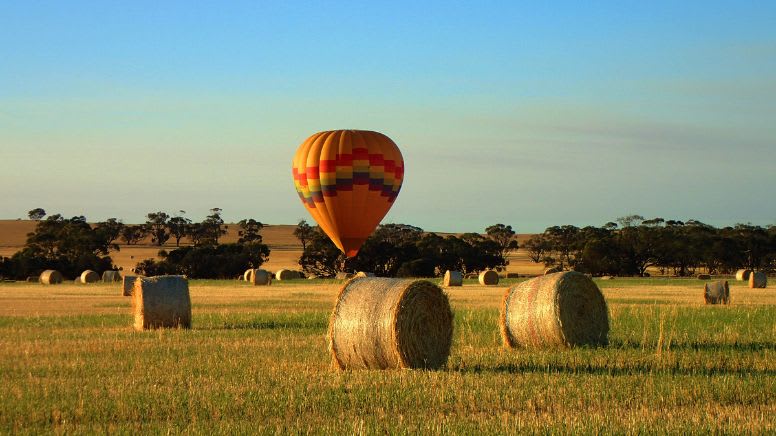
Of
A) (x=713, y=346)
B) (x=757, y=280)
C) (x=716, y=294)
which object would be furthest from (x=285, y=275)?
(x=713, y=346)

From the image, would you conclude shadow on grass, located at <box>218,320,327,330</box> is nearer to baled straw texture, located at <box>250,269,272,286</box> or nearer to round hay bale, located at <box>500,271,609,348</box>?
round hay bale, located at <box>500,271,609,348</box>

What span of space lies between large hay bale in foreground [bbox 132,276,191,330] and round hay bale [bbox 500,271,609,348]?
7.15m

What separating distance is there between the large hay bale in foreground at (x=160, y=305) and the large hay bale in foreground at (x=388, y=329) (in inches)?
303

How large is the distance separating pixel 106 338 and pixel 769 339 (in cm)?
1104

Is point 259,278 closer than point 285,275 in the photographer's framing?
Yes

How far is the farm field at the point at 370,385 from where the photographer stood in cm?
1105

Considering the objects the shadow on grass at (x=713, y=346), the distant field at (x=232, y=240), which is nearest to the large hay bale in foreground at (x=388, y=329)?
the shadow on grass at (x=713, y=346)

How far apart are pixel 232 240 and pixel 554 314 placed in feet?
411

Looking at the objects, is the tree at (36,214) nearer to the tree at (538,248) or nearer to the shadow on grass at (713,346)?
the tree at (538,248)

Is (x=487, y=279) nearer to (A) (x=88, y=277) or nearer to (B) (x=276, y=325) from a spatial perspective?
(A) (x=88, y=277)

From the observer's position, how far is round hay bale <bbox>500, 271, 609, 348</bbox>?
18.4m

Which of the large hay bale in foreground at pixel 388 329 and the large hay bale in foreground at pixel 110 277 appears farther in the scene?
the large hay bale in foreground at pixel 110 277

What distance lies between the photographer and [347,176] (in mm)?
37469

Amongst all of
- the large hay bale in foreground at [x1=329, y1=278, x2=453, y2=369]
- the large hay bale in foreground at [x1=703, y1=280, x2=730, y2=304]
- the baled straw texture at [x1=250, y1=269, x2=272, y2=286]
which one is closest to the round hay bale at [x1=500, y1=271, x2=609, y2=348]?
the large hay bale in foreground at [x1=329, y1=278, x2=453, y2=369]
